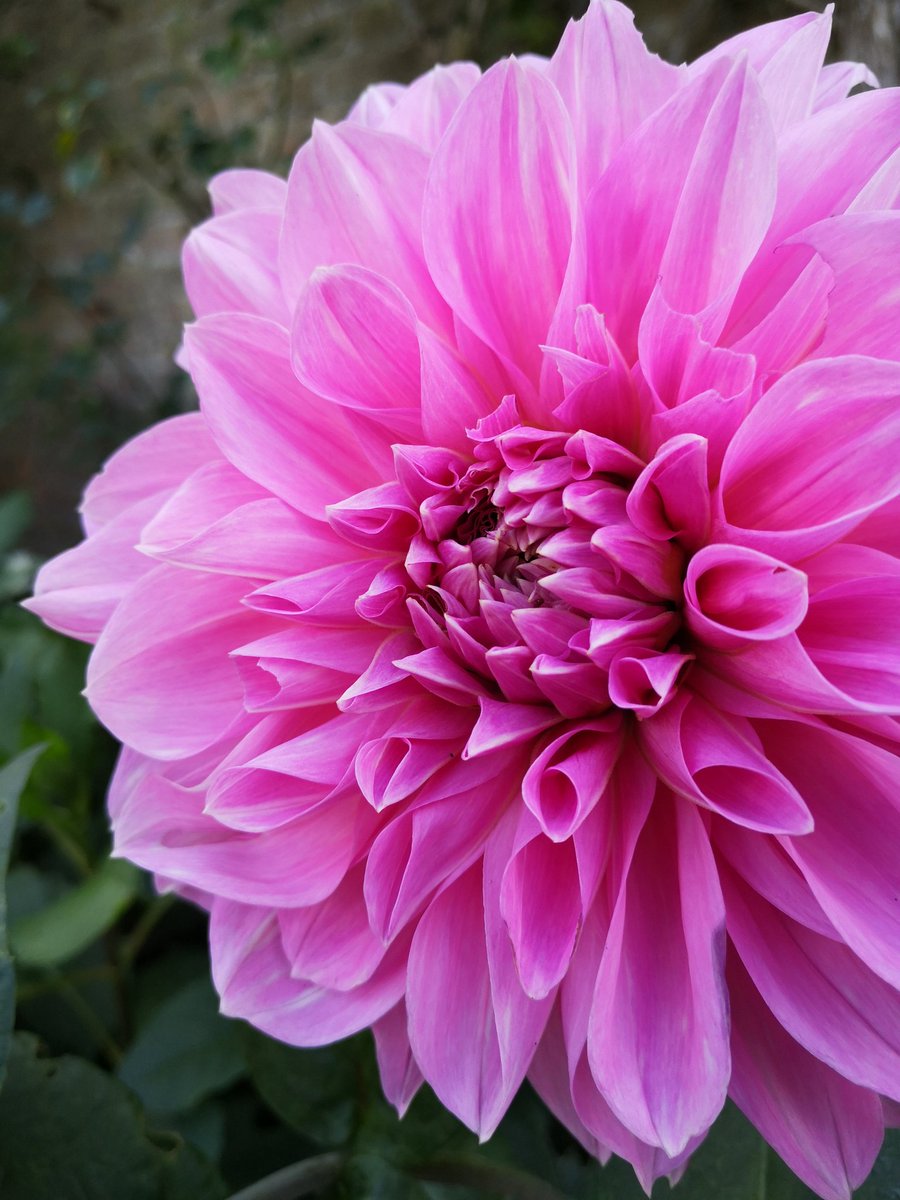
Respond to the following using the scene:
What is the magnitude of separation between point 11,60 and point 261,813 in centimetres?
250

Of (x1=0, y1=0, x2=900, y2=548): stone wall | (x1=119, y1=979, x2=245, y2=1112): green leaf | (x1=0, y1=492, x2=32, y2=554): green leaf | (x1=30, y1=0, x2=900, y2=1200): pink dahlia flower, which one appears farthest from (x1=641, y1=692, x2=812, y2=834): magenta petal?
(x1=0, y1=0, x2=900, y2=548): stone wall

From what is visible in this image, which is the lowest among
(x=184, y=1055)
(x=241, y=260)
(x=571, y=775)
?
(x=184, y=1055)

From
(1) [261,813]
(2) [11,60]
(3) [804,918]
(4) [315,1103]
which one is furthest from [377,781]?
(2) [11,60]

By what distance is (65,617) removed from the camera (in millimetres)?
585

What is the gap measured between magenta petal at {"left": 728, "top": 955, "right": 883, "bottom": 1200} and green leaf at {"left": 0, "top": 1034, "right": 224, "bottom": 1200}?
36cm

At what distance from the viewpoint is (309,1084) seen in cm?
66

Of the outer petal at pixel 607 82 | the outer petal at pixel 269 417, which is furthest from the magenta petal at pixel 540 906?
the outer petal at pixel 607 82

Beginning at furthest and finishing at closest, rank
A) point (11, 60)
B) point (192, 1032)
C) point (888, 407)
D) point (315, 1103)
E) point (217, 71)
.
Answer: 1. point (11, 60)
2. point (217, 71)
3. point (192, 1032)
4. point (315, 1103)
5. point (888, 407)

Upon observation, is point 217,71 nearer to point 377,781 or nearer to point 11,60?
point 11,60

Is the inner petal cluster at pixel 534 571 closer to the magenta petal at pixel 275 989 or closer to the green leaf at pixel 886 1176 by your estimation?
the magenta petal at pixel 275 989

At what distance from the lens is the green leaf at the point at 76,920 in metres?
0.72

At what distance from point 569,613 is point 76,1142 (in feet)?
1.49

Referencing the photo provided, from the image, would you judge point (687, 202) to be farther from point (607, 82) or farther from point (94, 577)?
point (94, 577)

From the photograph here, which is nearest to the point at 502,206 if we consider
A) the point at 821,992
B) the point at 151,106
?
the point at 821,992
